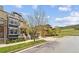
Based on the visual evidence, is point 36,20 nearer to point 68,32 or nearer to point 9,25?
point 9,25

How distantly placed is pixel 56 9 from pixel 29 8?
19.4 inches

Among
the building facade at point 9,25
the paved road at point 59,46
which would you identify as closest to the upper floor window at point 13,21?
the building facade at point 9,25

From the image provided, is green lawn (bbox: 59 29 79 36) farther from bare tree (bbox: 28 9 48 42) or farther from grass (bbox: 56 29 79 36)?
bare tree (bbox: 28 9 48 42)

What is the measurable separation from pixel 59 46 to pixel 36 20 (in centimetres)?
65

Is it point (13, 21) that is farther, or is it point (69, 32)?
point (69, 32)

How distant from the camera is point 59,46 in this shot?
15.4ft

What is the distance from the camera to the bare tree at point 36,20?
15.3 feet

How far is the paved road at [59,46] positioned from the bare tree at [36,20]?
0.31m

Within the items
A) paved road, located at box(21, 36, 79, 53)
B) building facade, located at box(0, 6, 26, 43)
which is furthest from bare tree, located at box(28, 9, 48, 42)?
paved road, located at box(21, 36, 79, 53)

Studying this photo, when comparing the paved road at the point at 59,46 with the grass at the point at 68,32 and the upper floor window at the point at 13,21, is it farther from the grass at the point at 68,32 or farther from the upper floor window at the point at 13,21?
the upper floor window at the point at 13,21

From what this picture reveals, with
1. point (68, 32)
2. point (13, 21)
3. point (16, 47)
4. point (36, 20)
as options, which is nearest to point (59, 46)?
point (68, 32)

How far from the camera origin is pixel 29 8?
457 cm

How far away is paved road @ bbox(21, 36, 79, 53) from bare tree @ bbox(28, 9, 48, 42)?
0.31 metres
